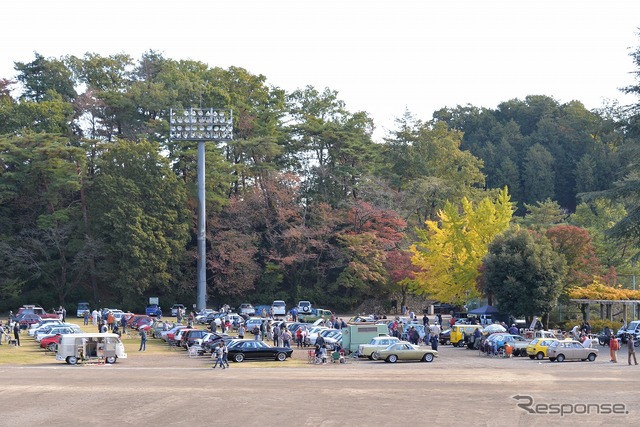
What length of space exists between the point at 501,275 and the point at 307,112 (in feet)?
131

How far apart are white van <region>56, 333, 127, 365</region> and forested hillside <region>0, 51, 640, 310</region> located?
3524 centimetres

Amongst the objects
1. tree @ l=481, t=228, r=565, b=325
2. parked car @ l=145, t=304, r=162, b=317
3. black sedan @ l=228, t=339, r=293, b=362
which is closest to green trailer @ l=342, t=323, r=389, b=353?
black sedan @ l=228, t=339, r=293, b=362

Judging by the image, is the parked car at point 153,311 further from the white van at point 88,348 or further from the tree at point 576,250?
the white van at point 88,348

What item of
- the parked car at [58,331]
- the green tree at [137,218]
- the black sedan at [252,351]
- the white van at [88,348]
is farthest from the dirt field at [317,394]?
the green tree at [137,218]

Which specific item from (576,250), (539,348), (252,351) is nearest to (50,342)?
(252,351)

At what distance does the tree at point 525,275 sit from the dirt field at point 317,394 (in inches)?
747

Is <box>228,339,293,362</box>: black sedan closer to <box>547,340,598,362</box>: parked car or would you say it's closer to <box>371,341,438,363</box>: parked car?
<box>371,341,438,363</box>: parked car

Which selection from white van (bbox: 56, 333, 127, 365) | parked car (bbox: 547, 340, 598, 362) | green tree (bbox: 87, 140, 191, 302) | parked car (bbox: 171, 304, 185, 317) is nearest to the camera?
white van (bbox: 56, 333, 127, 365)

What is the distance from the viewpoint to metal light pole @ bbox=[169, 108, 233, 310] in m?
79.4

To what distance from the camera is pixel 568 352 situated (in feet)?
139

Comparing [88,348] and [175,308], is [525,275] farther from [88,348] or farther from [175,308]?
[175,308]

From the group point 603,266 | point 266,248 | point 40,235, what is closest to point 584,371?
point 603,266

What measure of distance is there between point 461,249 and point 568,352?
94.0ft

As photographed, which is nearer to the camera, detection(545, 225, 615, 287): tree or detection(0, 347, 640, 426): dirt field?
detection(0, 347, 640, 426): dirt field
